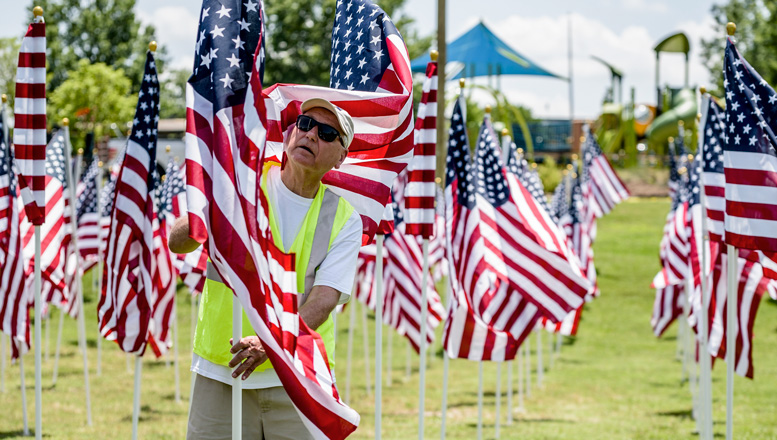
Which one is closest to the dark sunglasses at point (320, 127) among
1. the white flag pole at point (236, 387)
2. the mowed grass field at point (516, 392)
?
the white flag pole at point (236, 387)

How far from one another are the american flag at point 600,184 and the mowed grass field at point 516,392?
9.56ft

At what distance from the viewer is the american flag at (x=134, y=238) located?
6641 millimetres

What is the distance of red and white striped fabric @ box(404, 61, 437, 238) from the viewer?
7066 mm

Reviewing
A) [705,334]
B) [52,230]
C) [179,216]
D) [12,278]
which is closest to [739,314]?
[705,334]

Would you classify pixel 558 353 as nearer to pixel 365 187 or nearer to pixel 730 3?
pixel 365 187

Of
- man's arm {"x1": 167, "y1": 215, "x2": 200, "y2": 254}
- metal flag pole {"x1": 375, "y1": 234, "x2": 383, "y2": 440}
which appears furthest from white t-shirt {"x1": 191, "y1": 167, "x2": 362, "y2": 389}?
metal flag pole {"x1": 375, "y1": 234, "x2": 383, "y2": 440}

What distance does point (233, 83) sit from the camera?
3.51 m

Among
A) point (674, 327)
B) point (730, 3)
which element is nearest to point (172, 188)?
point (674, 327)

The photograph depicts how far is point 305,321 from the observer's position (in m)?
3.63

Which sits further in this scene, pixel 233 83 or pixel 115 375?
pixel 115 375

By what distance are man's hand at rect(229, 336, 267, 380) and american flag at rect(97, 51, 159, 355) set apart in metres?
3.46

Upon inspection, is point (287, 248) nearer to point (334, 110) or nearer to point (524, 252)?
point (334, 110)

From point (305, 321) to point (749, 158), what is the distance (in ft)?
12.6

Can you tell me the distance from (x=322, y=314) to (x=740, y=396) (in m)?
10.9
